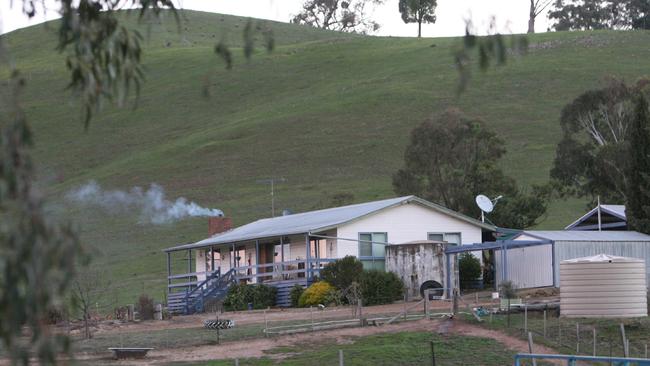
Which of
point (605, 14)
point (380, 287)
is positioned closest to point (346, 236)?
point (380, 287)

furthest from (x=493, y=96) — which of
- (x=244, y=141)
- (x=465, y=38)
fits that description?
(x=465, y=38)

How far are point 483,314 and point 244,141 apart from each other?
2483 inches

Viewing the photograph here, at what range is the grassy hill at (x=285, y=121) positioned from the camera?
77938mm

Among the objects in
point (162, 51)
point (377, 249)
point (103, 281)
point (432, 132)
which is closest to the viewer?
point (377, 249)

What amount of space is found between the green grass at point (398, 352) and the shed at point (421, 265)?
12.7 metres

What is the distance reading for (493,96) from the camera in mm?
102000

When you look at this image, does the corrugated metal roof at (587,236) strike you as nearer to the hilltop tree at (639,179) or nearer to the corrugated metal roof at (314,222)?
the hilltop tree at (639,179)

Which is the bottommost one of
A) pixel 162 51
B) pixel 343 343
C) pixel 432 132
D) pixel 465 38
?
pixel 343 343

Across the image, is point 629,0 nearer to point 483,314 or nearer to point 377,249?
point 377,249

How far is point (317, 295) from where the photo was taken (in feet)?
141

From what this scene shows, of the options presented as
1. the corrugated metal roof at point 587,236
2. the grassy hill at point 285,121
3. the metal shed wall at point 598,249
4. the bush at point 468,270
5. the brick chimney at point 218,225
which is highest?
the grassy hill at point 285,121

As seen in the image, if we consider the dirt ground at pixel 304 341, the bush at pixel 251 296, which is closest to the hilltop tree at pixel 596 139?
the bush at pixel 251 296

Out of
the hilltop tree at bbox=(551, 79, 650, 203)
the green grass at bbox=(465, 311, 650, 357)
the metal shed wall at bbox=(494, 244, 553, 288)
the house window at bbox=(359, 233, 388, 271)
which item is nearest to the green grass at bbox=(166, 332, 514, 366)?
the green grass at bbox=(465, 311, 650, 357)

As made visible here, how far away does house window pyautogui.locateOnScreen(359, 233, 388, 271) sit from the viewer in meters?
46.8
